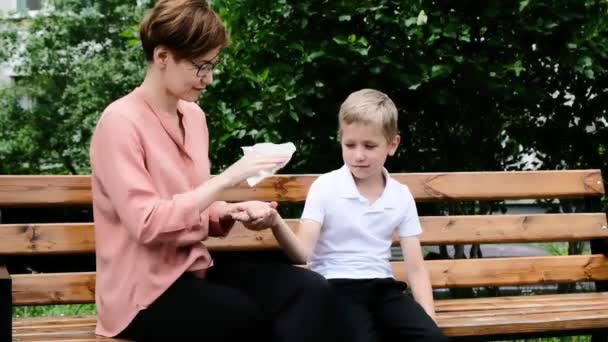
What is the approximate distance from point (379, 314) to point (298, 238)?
40cm

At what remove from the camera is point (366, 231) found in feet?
12.6

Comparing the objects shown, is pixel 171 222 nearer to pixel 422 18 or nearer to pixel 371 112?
pixel 371 112

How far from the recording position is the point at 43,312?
6.55 metres

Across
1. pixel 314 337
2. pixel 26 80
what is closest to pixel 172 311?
pixel 314 337

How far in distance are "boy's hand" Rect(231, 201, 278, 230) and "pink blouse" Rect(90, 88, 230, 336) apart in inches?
4.9

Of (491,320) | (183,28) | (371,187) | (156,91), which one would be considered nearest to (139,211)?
(156,91)

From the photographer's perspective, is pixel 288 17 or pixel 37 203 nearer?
pixel 37 203

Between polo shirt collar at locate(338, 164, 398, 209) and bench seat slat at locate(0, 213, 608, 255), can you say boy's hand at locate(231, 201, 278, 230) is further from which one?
bench seat slat at locate(0, 213, 608, 255)

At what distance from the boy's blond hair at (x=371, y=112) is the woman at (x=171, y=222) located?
0.55 metres

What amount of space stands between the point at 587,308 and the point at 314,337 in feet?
4.94

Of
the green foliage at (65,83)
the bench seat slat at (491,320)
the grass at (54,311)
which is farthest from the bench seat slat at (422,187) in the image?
the green foliage at (65,83)

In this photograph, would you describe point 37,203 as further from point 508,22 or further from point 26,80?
point 26,80

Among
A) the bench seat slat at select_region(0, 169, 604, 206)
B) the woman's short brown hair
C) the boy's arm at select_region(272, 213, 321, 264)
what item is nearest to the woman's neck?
the woman's short brown hair

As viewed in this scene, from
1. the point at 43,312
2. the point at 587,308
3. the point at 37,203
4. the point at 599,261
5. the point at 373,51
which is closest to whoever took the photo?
the point at 37,203
